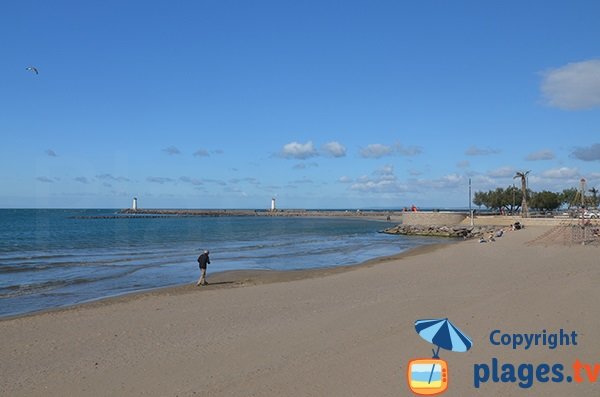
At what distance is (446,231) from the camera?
58.1 metres

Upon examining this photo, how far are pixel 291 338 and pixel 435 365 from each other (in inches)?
130

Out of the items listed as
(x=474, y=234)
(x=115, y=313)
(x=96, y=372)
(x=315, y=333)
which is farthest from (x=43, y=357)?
(x=474, y=234)

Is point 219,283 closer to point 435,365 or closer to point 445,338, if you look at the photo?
point 445,338

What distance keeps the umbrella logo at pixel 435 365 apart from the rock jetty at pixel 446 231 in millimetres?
44622

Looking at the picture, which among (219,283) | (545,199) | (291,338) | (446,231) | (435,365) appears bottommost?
(219,283)

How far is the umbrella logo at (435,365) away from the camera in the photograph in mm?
6801

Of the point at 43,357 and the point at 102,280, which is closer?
→ the point at 43,357

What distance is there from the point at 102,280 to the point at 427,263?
13977 millimetres

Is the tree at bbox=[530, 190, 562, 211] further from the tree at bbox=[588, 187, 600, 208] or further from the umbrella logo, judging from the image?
the umbrella logo

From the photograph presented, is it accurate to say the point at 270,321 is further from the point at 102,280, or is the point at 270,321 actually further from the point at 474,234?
the point at 474,234

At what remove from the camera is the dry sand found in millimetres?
7430

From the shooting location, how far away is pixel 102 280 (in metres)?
21.9

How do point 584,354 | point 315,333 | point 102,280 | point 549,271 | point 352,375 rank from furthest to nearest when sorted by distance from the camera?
point 102,280 < point 549,271 < point 315,333 < point 584,354 < point 352,375

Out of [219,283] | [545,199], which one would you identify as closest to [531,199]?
[545,199]
